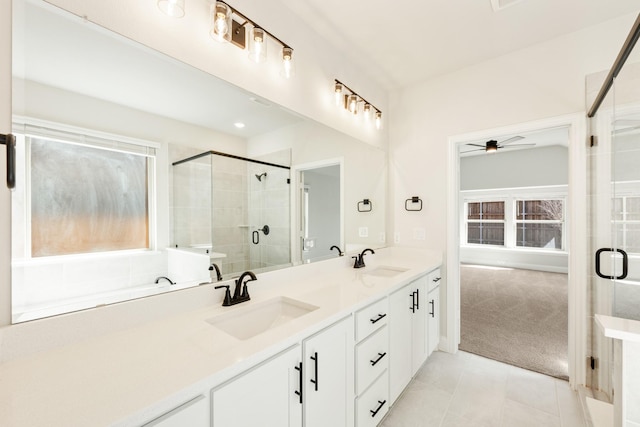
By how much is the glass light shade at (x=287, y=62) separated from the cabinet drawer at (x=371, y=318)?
5.01 feet

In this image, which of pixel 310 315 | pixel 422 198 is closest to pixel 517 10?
pixel 422 198

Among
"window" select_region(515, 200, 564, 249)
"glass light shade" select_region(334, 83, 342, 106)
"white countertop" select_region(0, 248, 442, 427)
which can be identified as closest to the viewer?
"white countertop" select_region(0, 248, 442, 427)

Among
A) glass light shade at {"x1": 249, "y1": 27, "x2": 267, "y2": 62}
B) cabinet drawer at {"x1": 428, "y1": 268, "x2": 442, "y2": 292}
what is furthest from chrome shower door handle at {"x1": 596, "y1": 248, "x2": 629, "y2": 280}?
glass light shade at {"x1": 249, "y1": 27, "x2": 267, "y2": 62}

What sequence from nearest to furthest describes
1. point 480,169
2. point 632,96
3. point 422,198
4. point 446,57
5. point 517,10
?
1. point 632,96
2. point 517,10
3. point 446,57
4. point 422,198
5. point 480,169

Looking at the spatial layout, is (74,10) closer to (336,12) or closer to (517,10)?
(336,12)

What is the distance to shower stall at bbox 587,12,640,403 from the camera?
1513mm

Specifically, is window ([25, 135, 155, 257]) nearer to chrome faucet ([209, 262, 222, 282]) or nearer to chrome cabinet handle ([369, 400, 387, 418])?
chrome faucet ([209, 262, 222, 282])

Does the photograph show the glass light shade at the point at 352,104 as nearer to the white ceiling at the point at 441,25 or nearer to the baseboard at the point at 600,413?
the white ceiling at the point at 441,25

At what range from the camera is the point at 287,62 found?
5.53 ft

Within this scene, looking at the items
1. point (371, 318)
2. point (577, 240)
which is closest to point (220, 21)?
point (371, 318)

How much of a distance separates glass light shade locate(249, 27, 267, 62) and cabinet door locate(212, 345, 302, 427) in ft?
5.08

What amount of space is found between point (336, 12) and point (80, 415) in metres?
2.38

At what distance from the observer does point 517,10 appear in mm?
1832

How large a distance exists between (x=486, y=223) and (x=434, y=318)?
5.77 meters
